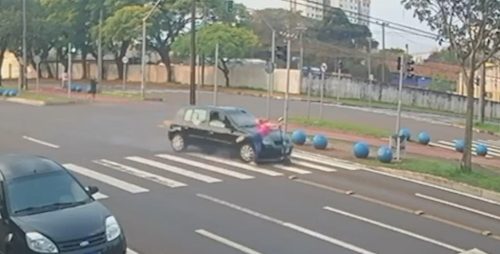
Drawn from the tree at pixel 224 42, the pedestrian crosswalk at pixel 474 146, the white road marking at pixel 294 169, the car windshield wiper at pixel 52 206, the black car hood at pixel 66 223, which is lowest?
the pedestrian crosswalk at pixel 474 146

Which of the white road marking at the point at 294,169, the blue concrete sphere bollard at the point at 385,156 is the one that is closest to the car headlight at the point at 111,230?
the white road marking at the point at 294,169

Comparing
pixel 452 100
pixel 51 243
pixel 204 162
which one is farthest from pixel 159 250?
pixel 452 100

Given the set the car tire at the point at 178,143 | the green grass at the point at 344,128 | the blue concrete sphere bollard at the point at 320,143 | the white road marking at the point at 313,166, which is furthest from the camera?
the green grass at the point at 344,128

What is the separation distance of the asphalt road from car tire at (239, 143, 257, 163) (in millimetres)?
441

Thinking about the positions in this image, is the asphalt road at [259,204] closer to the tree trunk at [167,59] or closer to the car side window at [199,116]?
the car side window at [199,116]

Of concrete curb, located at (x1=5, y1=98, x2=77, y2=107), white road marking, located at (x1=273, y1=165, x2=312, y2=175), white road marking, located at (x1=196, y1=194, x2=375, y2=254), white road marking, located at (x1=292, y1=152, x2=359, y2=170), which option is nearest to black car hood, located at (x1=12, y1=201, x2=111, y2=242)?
white road marking, located at (x1=196, y1=194, x2=375, y2=254)

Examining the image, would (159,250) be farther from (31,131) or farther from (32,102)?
(32,102)

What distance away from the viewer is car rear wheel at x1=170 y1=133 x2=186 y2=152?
23953mm

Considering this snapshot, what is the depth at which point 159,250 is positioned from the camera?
11789mm

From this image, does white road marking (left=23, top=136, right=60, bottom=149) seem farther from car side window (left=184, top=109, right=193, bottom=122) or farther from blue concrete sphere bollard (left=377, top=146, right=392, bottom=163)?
blue concrete sphere bollard (left=377, top=146, right=392, bottom=163)

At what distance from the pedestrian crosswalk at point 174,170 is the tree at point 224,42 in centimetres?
4896

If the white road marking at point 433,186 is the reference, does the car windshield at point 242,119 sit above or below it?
above

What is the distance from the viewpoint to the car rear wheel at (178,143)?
78.6 ft

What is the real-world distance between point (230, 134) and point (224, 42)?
164 ft
